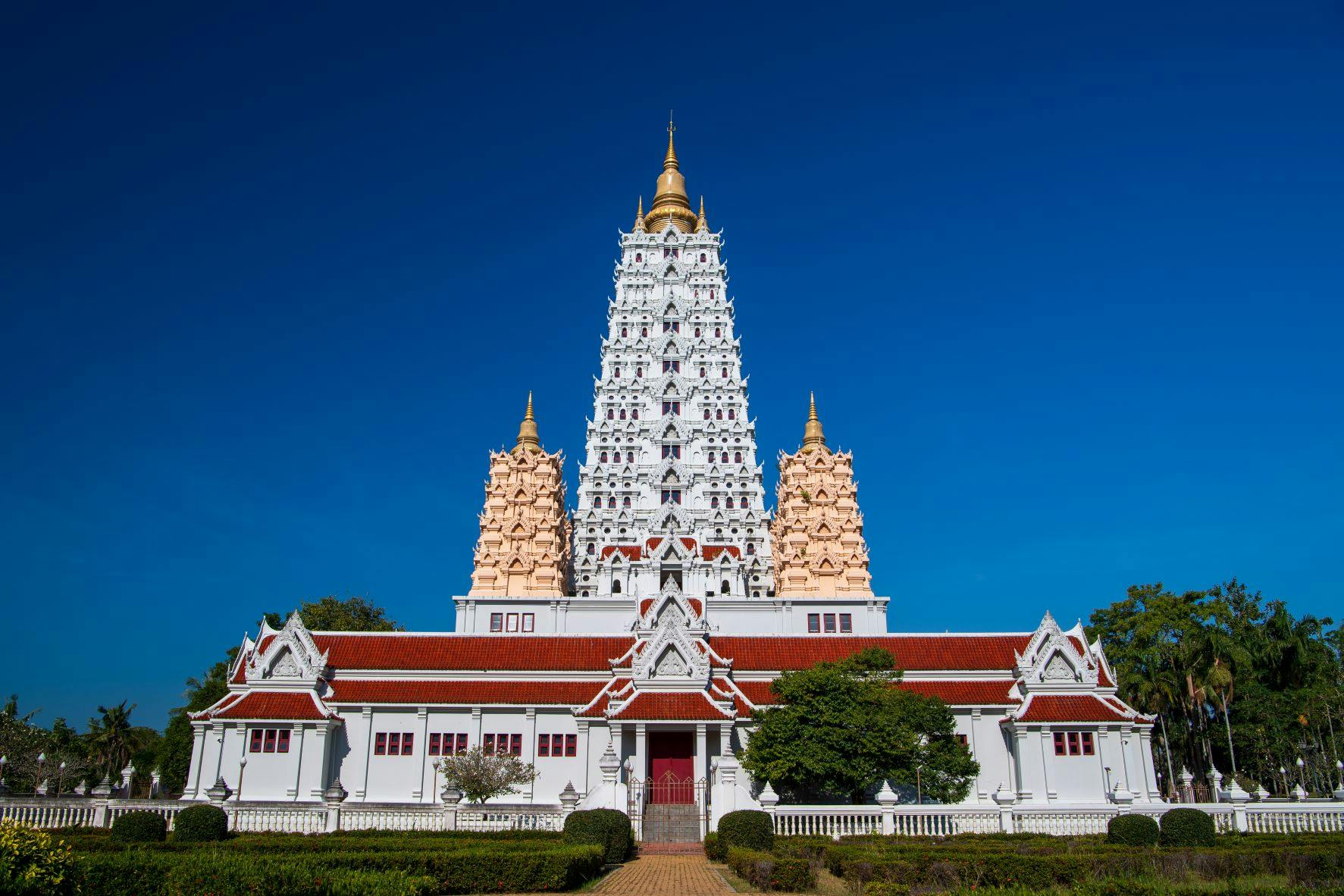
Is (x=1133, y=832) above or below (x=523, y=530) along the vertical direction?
below

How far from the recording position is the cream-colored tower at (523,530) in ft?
205

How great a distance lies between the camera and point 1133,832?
2545 cm

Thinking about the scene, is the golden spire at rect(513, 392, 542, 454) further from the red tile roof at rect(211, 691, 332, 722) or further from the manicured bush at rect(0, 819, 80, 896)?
the manicured bush at rect(0, 819, 80, 896)

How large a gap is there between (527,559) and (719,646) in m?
21.6

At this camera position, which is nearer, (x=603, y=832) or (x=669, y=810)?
(x=603, y=832)

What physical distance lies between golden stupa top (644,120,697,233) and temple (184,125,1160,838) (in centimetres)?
3167

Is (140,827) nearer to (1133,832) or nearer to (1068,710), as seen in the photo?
(1133,832)

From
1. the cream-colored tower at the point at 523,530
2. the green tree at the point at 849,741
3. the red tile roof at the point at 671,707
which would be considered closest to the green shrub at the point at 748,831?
the green tree at the point at 849,741

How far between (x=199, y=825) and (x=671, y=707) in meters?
16.7

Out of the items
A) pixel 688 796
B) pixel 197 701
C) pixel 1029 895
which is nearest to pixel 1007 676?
pixel 688 796

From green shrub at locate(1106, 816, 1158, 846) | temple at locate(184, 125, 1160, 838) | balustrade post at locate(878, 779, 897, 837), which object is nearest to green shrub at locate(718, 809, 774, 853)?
balustrade post at locate(878, 779, 897, 837)

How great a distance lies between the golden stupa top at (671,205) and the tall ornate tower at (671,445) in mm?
812

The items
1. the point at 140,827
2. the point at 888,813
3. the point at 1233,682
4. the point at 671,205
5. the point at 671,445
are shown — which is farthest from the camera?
the point at 671,205

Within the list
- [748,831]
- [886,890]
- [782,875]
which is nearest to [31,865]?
[886,890]
